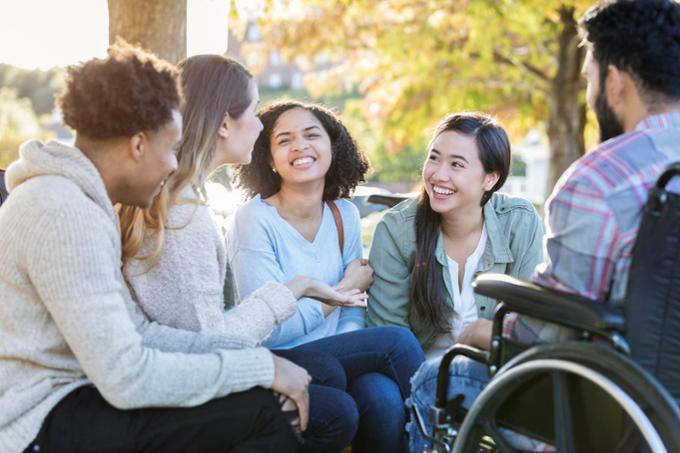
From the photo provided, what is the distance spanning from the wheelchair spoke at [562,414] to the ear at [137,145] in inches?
43.4

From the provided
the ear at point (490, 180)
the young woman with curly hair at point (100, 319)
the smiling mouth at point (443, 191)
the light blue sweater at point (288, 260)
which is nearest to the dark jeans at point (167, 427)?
the young woman with curly hair at point (100, 319)

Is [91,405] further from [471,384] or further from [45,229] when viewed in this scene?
[471,384]

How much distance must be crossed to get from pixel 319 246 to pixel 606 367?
1749 mm

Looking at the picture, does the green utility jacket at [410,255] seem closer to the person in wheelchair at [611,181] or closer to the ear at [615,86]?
the person in wheelchair at [611,181]

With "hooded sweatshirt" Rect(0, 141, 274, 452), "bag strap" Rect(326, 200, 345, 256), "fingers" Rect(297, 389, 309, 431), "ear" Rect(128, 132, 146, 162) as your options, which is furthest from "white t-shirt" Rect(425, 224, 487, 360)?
"ear" Rect(128, 132, 146, 162)

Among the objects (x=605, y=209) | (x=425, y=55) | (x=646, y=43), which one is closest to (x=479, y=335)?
(x=605, y=209)

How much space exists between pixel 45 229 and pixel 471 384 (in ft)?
3.98

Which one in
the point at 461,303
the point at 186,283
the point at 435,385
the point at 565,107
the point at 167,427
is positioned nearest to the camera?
→ the point at 167,427

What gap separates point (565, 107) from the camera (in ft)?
40.4

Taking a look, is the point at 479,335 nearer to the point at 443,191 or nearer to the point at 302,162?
the point at 443,191

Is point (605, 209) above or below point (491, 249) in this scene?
above

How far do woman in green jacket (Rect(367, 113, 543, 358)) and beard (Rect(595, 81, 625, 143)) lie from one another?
1.12 meters

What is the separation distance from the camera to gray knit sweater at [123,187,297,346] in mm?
2584

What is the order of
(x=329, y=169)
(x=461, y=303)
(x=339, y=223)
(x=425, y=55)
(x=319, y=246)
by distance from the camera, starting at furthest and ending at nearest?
1. (x=425, y=55)
2. (x=329, y=169)
3. (x=339, y=223)
4. (x=319, y=246)
5. (x=461, y=303)
